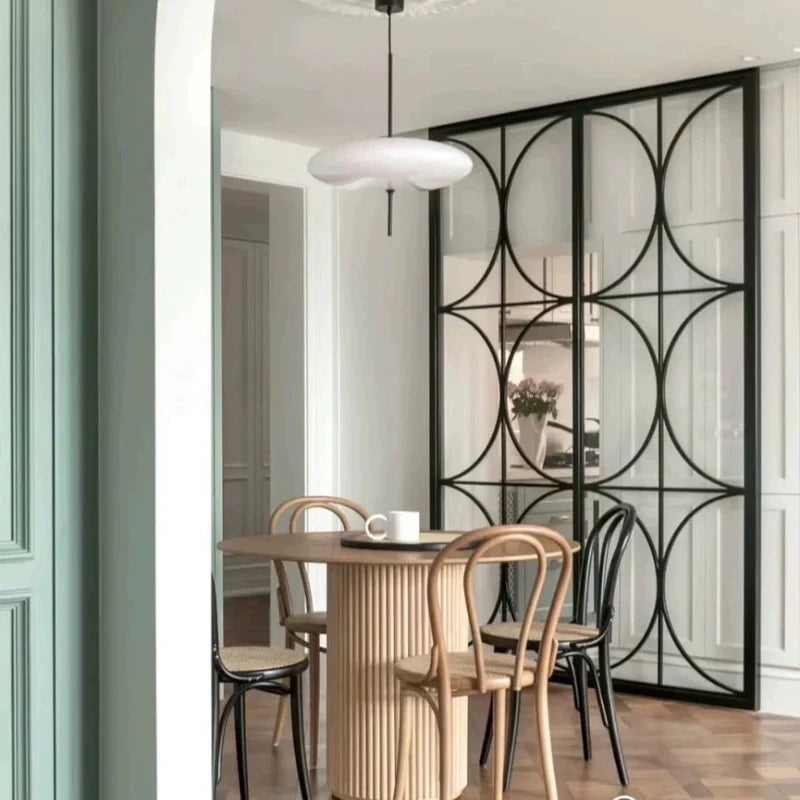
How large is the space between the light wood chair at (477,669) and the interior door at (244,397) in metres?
5.02

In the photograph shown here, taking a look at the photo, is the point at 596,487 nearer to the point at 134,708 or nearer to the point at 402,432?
the point at 402,432

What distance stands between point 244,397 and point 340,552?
4999mm

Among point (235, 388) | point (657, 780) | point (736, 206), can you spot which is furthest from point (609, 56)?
point (235, 388)

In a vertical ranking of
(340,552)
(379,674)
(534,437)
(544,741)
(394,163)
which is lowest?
(544,741)

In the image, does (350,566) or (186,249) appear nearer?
(186,249)

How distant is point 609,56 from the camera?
4816 millimetres

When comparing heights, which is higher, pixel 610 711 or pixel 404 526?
pixel 404 526

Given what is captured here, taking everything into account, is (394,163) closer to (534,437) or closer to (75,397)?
(75,397)

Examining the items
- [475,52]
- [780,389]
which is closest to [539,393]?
[780,389]

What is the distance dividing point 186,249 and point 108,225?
0.18 m

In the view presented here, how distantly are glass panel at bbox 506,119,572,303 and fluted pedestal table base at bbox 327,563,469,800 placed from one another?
88.5 inches

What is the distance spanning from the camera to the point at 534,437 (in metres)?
5.67

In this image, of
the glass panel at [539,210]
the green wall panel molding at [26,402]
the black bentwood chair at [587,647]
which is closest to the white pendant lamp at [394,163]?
the black bentwood chair at [587,647]

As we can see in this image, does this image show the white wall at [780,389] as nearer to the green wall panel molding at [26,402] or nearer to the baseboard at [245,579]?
the green wall panel molding at [26,402]
